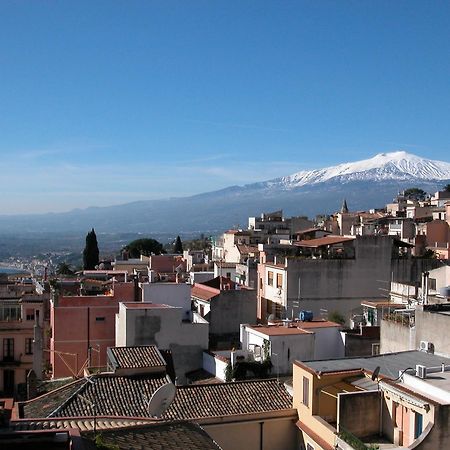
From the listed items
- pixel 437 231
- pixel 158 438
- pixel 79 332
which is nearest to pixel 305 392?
pixel 158 438

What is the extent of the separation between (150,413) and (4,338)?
1938 cm

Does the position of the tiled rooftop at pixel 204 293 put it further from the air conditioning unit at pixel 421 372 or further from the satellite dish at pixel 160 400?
the air conditioning unit at pixel 421 372

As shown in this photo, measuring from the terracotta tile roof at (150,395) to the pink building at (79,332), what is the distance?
10.3 meters

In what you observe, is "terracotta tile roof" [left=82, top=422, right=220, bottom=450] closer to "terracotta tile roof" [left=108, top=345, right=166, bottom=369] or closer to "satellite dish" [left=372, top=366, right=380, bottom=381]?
"satellite dish" [left=372, top=366, right=380, bottom=381]

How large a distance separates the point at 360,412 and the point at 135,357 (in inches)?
337

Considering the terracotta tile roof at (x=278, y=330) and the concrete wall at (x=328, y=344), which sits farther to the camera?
the concrete wall at (x=328, y=344)

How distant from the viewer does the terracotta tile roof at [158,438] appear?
11.5 metres

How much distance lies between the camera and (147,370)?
20.2m

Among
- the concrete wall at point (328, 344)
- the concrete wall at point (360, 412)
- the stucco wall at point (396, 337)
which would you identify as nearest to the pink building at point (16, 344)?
the concrete wall at point (328, 344)

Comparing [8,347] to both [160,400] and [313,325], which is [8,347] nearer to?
[313,325]

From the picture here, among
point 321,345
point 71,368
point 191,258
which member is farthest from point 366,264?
point 191,258

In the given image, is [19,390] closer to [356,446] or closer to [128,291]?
[128,291]

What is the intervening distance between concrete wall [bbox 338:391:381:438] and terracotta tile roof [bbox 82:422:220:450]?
336cm

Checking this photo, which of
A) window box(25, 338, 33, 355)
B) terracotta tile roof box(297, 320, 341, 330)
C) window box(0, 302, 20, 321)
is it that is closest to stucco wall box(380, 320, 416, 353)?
terracotta tile roof box(297, 320, 341, 330)
